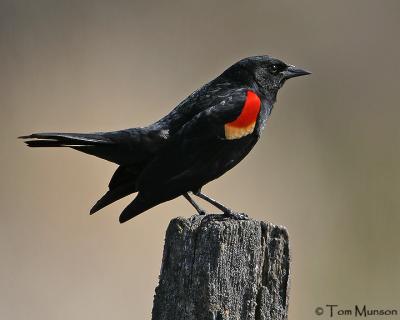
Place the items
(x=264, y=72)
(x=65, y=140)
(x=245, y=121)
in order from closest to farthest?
(x=65, y=140) < (x=245, y=121) < (x=264, y=72)

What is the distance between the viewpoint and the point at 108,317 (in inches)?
277

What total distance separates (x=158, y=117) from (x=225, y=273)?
4843 mm

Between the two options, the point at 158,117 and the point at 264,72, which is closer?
the point at 264,72

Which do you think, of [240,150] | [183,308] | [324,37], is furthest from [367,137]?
[183,308]

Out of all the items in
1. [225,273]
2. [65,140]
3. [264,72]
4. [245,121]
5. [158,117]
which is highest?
[158,117]

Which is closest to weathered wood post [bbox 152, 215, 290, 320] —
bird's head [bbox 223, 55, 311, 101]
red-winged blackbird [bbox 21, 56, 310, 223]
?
red-winged blackbird [bbox 21, 56, 310, 223]

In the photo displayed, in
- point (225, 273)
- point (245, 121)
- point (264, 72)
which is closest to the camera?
point (225, 273)

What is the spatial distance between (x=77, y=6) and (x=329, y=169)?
11.4 feet

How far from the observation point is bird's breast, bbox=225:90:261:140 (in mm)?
4141

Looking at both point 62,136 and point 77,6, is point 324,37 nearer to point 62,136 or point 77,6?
point 77,6

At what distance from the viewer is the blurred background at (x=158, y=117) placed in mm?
7309

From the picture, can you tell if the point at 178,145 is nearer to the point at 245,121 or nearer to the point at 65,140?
the point at 245,121

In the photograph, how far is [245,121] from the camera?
13.7 feet

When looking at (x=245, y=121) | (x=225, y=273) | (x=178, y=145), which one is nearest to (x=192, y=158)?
(x=178, y=145)
